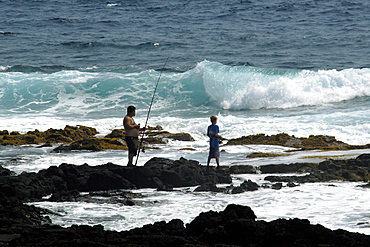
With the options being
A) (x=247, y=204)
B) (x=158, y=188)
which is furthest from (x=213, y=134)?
(x=247, y=204)

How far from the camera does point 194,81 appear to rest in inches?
1002

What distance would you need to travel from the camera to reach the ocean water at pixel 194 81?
26.9 ft

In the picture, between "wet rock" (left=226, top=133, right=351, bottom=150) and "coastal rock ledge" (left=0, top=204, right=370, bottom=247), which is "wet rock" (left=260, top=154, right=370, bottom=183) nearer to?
"wet rock" (left=226, top=133, right=351, bottom=150)

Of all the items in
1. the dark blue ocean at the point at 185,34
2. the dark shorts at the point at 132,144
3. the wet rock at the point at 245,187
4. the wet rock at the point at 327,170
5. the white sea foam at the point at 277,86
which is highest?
the dark blue ocean at the point at 185,34

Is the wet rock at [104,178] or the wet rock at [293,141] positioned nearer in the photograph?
the wet rock at [104,178]

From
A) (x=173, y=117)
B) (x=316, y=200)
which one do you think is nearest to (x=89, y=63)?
(x=173, y=117)

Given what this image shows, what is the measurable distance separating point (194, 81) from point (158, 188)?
54.9 feet

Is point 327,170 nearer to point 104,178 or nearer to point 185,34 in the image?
point 104,178

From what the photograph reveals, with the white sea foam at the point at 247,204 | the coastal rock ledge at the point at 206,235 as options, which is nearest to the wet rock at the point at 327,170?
the white sea foam at the point at 247,204

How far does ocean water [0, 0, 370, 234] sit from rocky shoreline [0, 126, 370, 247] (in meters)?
0.46

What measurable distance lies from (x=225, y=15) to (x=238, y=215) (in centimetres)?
3135

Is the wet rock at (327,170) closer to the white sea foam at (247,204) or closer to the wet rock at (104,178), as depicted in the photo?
the white sea foam at (247,204)

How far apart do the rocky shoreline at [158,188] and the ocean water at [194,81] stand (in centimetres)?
46

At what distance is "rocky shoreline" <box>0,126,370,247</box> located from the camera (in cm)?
549
